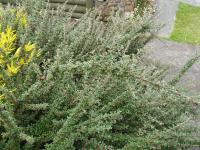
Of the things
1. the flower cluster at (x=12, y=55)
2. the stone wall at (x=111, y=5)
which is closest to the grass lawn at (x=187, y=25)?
the stone wall at (x=111, y=5)

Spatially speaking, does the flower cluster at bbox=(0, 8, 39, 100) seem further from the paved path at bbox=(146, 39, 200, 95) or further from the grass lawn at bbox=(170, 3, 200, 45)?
the grass lawn at bbox=(170, 3, 200, 45)

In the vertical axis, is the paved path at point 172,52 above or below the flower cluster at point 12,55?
below

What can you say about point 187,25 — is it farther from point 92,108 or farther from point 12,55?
point 92,108

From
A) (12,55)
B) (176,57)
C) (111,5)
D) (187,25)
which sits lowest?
(176,57)

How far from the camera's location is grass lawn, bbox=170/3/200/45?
752 centimetres

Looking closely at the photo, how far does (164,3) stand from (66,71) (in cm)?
659

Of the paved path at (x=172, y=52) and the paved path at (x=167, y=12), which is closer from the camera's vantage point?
the paved path at (x=172, y=52)

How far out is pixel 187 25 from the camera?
802 centimetres

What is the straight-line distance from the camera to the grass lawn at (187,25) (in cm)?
752

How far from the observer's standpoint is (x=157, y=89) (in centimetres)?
248

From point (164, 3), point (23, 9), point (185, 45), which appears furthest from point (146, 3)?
point (23, 9)

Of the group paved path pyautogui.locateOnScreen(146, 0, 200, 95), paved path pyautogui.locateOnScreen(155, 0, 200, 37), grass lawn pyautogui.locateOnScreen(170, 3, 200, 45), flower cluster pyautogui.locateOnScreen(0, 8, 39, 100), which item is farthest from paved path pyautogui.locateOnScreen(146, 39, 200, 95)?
flower cluster pyautogui.locateOnScreen(0, 8, 39, 100)

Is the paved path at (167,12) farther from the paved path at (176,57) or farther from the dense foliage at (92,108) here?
the dense foliage at (92,108)

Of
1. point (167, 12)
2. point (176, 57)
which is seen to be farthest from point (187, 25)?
point (176, 57)
